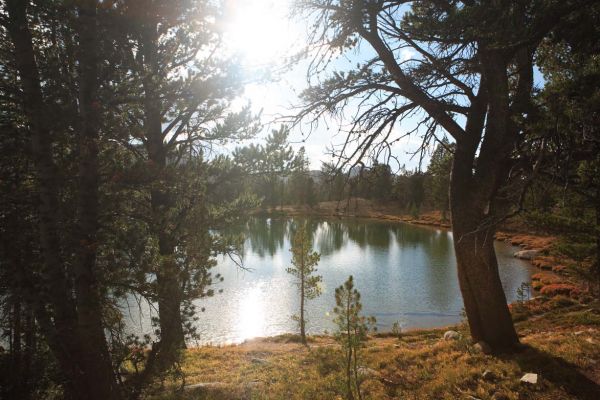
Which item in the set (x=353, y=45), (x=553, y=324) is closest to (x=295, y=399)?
(x=353, y=45)

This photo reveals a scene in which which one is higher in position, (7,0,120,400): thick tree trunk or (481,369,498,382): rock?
(7,0,120,400): thick tree trunk

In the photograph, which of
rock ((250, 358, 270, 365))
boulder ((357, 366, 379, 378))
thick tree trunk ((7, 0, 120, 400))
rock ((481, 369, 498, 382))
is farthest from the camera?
rock ((250, 358, 270, 365))

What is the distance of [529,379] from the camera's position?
5.05 meters

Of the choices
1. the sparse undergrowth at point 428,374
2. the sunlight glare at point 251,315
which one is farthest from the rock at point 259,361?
the sunlight glare at point 251,315

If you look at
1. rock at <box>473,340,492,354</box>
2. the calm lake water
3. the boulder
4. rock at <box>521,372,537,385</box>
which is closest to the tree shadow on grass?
rock at <box>521,372,537,385</box>

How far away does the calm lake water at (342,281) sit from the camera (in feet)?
63.4

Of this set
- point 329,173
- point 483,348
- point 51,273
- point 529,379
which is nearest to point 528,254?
point 483,348

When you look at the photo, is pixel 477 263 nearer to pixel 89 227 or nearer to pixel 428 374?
pixel 428 374

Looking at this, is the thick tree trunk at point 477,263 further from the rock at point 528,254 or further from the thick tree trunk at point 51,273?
the rock at point 528,254

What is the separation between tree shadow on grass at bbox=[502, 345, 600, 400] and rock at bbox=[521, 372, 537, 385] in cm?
13

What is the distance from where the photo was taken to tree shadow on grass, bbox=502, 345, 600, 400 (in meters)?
4.68

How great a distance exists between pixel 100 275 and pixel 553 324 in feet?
47.4

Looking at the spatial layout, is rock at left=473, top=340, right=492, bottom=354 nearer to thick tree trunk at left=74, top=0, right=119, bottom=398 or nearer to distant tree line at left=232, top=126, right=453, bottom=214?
distant tree line at left=232, top=126, right=453, bottom=214

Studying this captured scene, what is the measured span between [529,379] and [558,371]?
1.81 ft
